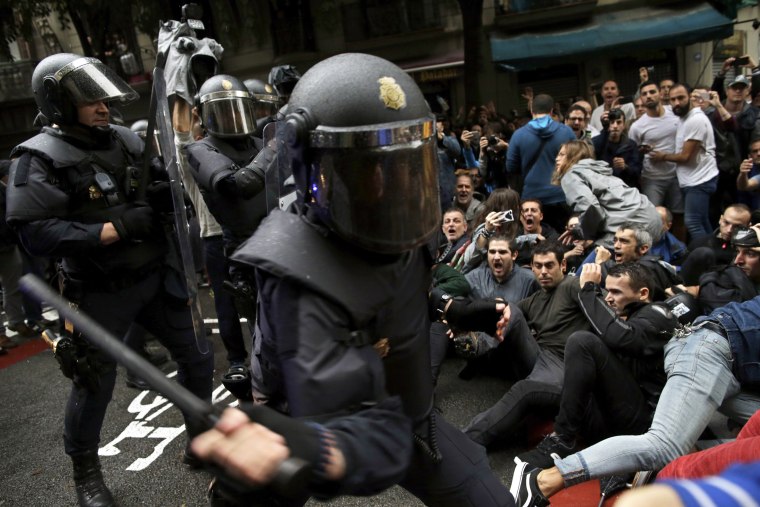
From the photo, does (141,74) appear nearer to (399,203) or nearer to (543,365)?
(543,365)

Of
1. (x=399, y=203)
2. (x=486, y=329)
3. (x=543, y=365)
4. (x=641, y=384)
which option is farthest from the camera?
(x=543, y=365)

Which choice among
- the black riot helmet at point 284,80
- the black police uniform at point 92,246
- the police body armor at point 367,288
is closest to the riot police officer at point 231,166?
the black police uniform at point 92,246

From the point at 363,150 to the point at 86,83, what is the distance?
1949 millimetres

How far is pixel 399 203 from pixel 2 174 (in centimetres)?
570

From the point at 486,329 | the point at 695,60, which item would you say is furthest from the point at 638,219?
the point at 695,60

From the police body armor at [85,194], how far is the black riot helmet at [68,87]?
110mm

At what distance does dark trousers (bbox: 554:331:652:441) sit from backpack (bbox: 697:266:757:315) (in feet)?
2.39

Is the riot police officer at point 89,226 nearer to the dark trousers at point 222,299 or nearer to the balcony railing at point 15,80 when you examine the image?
the dark trousers at point 222,299

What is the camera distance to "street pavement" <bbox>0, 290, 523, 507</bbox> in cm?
313

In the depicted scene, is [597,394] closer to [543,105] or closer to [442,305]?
[442,305]

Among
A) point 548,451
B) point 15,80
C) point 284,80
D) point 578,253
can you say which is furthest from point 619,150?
point 15,80

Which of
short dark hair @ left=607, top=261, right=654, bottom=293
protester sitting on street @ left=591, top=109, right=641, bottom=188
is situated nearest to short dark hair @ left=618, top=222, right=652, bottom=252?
short dark hair @ left=607, top=261, right=654, bottom=293

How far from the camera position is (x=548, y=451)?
9.59 ft

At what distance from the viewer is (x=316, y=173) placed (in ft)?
4.75
